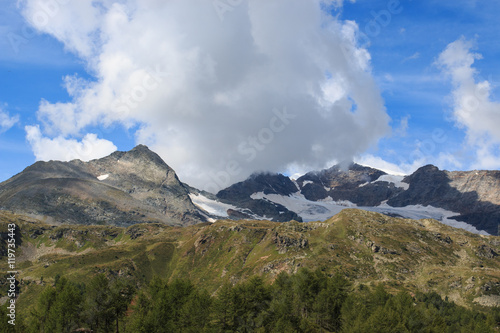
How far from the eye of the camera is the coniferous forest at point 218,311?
299ft

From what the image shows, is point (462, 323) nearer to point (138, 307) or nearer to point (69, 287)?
point (138, 307)

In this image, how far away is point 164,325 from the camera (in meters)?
91.3

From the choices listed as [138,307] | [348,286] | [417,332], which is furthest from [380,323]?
[138,307]

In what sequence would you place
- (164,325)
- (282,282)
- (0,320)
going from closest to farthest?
1. (0,320)
2. (164,325)
3. (282,282)

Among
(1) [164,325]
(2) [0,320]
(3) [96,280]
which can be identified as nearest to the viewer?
(2) [0,320]

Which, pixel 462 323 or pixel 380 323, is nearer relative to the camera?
pixel 380 323

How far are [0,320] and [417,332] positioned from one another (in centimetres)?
10768

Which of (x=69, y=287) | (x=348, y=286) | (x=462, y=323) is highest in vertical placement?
(x=69, y=287)

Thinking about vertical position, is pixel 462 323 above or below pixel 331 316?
below

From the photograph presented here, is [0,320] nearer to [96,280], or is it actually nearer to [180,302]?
[96,280]

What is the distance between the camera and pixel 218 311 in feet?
319

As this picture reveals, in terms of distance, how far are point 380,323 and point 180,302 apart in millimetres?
54241

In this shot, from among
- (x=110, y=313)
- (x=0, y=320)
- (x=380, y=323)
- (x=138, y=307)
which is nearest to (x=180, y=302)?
(x=138, y=307)

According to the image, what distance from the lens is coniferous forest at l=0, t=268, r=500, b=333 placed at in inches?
3588
